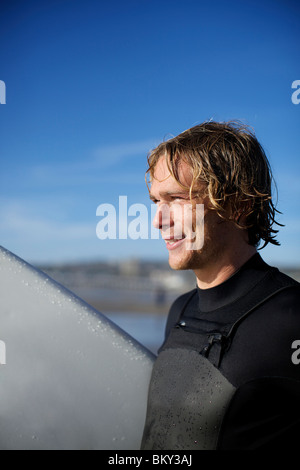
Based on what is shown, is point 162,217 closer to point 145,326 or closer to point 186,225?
point 186,225

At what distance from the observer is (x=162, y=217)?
4.24 feet

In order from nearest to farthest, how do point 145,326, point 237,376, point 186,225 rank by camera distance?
point 237,376
point 186,225
point 145,326

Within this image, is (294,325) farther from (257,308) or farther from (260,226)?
(260,226)

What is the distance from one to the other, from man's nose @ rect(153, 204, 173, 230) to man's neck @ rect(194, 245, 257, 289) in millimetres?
190

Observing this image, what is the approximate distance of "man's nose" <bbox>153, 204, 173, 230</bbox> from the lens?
4.20ft

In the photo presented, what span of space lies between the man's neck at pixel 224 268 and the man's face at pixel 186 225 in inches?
1.4

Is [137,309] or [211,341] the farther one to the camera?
[137,309]

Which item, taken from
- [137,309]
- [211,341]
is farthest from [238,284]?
[137,309]

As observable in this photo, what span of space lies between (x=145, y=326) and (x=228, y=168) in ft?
35.1

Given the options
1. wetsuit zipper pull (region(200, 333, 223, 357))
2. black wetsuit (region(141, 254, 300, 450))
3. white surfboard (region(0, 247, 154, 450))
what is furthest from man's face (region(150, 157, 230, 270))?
white surfboard (region(0, 247, 154, 450))

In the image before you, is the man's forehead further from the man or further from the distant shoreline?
the distant shoreline

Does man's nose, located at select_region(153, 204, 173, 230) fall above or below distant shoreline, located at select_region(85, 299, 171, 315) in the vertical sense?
above

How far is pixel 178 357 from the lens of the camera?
1237 mm
